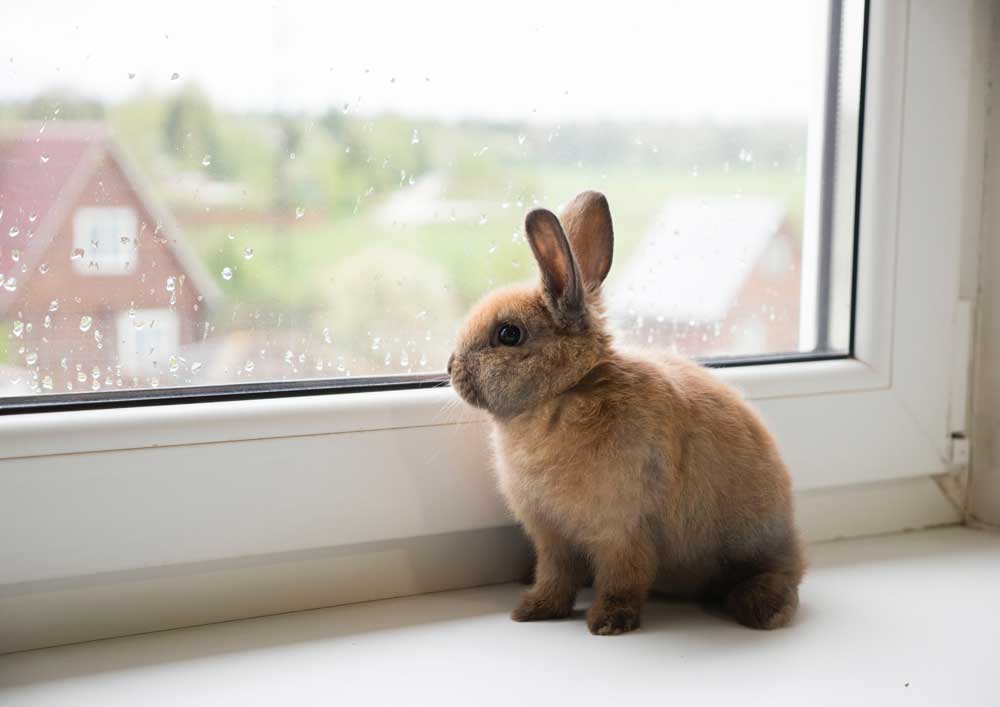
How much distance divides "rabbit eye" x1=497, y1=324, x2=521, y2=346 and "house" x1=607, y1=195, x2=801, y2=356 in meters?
0.28

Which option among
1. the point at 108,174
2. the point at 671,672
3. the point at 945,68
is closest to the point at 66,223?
the point at 108,174

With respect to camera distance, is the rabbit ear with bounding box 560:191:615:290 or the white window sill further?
the rabbit ear with bounding box 560:191:615:290

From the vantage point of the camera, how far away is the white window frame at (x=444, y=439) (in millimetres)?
930

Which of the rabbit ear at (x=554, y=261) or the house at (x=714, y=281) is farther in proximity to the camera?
the house at (x=714, y=281)

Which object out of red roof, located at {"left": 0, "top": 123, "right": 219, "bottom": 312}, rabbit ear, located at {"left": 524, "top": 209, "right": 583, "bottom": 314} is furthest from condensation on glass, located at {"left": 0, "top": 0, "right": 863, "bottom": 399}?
rabbit ear, located at {"left": 524, "top": 209, "right": 583, "bottom": 314}

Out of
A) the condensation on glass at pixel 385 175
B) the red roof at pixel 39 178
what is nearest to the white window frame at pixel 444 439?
the condensation on glass at pixel 385 175

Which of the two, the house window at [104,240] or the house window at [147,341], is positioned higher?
the house window at [104,240]

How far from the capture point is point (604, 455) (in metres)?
0.94

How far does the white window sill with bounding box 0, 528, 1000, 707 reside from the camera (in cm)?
85

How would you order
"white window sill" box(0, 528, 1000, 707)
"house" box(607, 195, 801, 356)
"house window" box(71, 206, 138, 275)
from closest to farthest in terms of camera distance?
"white window sill" box(0, 528, 1000, 707) → "house window" box(71, 206, 138, 275) → "house" box(607, 195, 801, 356)

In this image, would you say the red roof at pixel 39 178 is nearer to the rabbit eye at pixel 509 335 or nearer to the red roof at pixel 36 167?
the red roof at pixel 36 167

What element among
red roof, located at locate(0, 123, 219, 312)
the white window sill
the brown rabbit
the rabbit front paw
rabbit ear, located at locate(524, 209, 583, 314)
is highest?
red roof, located at locate(0, 123, 219, 312)

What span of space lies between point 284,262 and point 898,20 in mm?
839

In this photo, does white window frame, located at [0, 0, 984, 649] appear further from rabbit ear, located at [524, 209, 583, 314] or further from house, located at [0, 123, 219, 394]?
rabbit ear, located at [524, 209, 583, 314]
